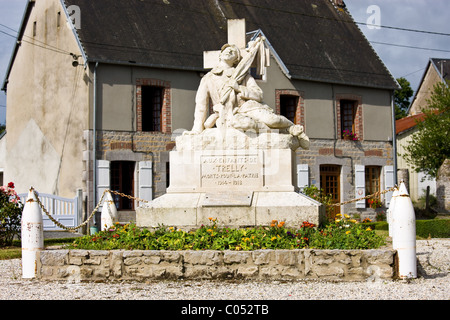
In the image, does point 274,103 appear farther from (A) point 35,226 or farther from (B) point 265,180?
(A) point 35,226

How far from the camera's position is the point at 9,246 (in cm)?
1298

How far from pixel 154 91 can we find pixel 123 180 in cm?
299

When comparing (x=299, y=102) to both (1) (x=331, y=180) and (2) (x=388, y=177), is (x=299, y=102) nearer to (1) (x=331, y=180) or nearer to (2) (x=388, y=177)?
(1) (x=331, y=180)

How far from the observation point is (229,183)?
910cm

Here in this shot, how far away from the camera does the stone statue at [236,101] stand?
932cm

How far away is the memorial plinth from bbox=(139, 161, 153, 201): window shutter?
9677mm

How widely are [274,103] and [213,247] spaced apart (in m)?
13.9

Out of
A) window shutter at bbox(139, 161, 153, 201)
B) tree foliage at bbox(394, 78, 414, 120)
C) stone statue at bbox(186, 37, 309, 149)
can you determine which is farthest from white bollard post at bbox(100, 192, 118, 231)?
tree foliage at bbox(394, 78, 414, 120)

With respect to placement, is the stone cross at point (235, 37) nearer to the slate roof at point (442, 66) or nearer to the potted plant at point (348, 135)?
the potted plant at point (348, 135)

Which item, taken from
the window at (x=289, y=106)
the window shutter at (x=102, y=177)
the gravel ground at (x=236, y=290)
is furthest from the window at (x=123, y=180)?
the gravel ground at (x=236, y=290)

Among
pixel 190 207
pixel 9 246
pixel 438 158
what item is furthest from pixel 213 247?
pixel 438 158

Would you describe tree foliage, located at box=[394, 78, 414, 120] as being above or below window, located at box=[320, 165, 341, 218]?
above

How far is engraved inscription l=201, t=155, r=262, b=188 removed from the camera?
9.05 metres

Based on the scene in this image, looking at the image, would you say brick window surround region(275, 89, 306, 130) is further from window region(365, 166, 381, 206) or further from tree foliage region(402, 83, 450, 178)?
tree foliage region(402, 83, 450, 178)
